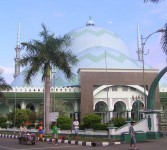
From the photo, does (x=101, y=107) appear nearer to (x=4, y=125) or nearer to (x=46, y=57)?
(x=4, y=125)

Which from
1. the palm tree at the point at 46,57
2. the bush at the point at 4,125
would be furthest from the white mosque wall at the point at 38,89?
the palm tree at the point at 46,57

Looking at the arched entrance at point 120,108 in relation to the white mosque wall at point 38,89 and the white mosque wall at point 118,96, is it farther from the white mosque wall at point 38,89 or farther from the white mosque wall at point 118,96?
the white mosque wall at point 38,89

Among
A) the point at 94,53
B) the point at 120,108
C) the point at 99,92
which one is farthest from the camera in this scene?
the point at 94,53

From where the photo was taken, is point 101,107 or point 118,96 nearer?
point 118,96

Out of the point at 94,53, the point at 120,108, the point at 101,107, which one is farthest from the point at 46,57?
the point at 94,53

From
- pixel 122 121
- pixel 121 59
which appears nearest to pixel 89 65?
pixel 121 59

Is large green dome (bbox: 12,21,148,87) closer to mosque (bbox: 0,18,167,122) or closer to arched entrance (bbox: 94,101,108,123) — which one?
mosque (bbox: 0,18,167,122)

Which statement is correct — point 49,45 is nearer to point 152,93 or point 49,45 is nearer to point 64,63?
point 64,63

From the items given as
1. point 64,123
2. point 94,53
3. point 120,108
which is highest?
point 94,53

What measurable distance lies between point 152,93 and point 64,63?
8.11m

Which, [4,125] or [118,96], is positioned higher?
[118,96]

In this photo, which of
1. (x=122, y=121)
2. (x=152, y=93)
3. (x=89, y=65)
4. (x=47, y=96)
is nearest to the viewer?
(x=152, y=93)

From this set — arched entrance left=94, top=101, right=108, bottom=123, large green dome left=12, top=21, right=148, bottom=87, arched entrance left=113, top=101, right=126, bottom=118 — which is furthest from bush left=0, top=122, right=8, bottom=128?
arched entrance left=113, top=101, right=126, bottom=118

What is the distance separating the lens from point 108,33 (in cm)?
8200
